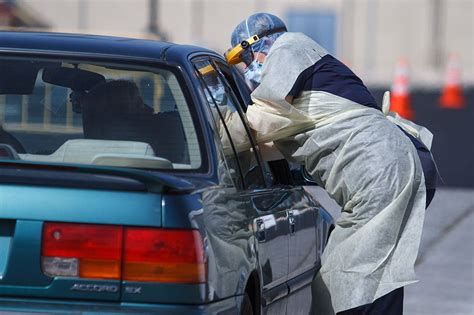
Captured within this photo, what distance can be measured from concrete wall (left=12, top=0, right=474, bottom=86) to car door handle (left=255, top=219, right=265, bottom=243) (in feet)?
112

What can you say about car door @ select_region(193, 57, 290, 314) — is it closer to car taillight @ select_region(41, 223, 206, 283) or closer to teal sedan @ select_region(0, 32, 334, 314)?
teal sedan @ select_region(0, 32, 334, 314)

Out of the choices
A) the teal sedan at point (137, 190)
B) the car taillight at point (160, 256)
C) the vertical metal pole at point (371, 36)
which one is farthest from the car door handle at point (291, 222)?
the vertical metal pole at point (371, 36)

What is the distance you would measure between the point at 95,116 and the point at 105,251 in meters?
0.85

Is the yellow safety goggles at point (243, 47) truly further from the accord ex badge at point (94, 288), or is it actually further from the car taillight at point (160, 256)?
the accord ex badge at point (94, 288)

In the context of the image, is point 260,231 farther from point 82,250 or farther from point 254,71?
point 82,250

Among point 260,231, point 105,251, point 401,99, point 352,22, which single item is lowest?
point 352,22

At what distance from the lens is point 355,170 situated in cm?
519

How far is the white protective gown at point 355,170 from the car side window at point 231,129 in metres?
0.18

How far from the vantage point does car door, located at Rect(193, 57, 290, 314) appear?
509cm

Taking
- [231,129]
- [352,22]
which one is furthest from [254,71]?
[352,22]

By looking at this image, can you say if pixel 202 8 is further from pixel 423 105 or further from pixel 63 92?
pixel 63 92

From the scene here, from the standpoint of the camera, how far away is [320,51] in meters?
5.36

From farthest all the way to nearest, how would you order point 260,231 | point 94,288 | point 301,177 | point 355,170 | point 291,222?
point 301,177
point 291,222
point 355,170
point 260,231
point 94,288

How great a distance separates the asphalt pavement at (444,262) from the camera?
903 cm
